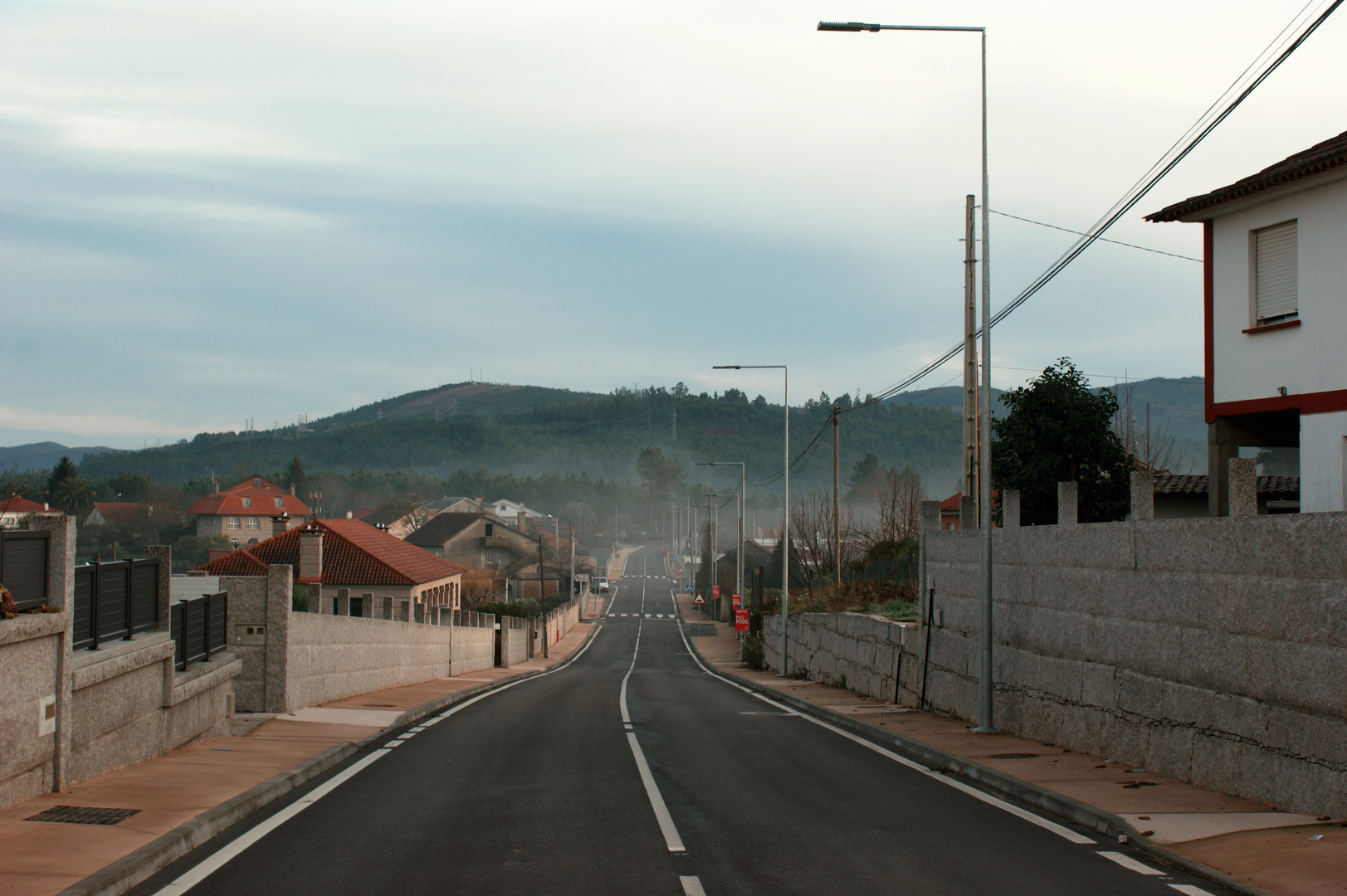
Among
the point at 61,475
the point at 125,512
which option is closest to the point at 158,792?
the point at 125,512

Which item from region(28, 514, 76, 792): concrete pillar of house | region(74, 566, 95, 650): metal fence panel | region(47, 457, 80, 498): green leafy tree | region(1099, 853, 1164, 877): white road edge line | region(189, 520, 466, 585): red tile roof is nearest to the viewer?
region(1099, 853, 1164, 877): white road edge line

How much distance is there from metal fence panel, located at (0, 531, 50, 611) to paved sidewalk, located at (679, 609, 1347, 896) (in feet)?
29.5

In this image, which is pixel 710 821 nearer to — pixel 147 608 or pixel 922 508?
pixel 147 608

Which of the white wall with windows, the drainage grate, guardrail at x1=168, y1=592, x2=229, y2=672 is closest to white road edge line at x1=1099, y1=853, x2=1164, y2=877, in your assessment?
the drainage grate

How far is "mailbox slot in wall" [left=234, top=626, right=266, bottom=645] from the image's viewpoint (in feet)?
54.7

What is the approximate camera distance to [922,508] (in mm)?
21078

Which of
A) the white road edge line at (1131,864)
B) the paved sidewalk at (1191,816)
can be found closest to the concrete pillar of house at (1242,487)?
the paved sidewalk at (1191,816)

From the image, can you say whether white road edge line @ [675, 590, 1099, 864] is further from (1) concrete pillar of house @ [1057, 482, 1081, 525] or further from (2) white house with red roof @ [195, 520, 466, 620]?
(2) white house with red roof @ [195, 520, 466, 620]

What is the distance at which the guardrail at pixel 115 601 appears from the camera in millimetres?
10117

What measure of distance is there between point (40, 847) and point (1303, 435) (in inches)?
715

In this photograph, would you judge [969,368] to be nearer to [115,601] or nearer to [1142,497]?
[1142,497]

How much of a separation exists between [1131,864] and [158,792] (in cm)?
798

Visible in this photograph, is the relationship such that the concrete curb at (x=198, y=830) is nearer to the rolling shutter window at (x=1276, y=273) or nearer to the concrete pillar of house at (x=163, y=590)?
the concrete pillar of house at (x=163, y=590)

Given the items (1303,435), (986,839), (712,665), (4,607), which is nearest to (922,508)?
(1303,435)
